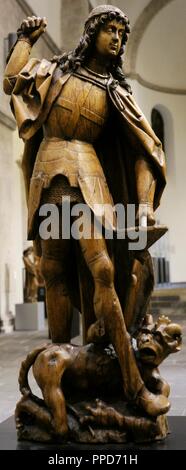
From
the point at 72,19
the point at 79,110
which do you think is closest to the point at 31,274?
the point at 72,19

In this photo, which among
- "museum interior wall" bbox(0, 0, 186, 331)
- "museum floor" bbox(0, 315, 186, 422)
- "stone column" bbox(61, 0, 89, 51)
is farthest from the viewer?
"stone column" bbox(61, 0, 89, 51)

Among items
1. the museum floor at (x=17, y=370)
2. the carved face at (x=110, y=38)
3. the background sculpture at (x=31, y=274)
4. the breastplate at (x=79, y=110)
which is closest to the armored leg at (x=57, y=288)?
the breastplate at (x=79, y=110)

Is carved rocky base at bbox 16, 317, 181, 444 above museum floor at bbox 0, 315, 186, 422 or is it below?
above

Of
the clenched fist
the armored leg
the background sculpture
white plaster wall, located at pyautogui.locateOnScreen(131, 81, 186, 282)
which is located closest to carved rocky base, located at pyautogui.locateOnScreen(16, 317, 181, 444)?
the armored leg

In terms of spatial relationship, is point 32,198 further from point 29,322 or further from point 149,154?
point 29,322

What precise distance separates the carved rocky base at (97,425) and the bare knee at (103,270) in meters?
0.63

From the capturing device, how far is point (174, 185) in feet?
74.7

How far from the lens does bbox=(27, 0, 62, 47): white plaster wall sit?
14062 mm

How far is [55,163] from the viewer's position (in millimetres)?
3455

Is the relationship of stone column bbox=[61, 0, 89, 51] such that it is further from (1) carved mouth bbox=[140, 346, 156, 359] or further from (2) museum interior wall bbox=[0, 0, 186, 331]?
(1) carved mouth bbox=[140, 346, 156, 359]

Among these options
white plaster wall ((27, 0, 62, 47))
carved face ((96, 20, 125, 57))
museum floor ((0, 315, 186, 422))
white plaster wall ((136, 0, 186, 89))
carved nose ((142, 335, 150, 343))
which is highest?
white plaster wall ((136, 0, 186, 89))

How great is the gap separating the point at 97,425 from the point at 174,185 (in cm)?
1987

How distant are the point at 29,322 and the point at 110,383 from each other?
31.0ft

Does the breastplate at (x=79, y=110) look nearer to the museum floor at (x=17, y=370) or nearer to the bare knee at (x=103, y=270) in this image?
the bare knee at (x=103, y=270)
